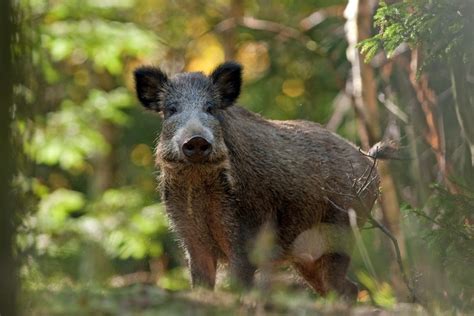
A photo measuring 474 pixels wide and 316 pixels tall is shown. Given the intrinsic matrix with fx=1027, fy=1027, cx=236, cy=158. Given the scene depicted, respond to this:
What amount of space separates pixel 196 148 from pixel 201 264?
111cm

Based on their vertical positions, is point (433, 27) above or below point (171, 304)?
above

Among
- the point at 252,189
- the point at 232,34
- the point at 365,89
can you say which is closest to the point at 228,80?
the point at 252,189

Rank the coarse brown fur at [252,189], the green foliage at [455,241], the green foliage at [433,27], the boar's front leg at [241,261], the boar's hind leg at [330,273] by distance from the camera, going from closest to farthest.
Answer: the green foliage at [433,27] < the green foliage at [455,241] < the boar's front leg at [241,261] < the coarse brown fur at [252,189] < the boar's hind leg at [330,273]

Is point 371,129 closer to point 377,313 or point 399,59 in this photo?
point 399,59

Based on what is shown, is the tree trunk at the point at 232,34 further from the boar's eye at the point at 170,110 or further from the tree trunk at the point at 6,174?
the tree trunk at the point at 6,174

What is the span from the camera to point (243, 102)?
57.6 feet

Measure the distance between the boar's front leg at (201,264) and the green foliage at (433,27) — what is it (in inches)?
84.4

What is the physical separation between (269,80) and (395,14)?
470 inches

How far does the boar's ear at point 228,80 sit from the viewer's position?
8.12 metres

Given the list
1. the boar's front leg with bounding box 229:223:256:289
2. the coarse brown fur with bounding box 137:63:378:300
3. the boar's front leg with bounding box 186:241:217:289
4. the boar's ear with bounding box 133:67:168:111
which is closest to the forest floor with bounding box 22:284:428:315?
the boar's front leg with bounding box 229:223:256:289

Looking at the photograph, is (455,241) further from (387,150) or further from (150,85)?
(150,85)

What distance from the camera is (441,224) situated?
23.1 ft

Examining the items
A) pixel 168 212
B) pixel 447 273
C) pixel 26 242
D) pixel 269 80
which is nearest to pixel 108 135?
pixel 269 80

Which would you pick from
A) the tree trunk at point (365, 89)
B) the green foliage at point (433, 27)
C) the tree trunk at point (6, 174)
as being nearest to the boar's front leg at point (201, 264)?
the green foliage at point (433, 27)
